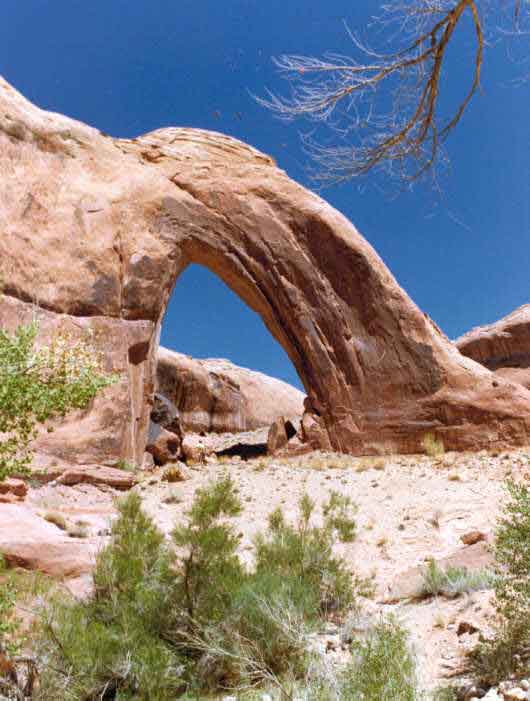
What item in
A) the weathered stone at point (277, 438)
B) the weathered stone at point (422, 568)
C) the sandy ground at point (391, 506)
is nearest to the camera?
the sandy ground at point (391, 506)

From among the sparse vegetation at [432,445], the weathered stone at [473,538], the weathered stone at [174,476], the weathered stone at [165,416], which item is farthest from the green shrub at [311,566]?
the weathered stone at [165,416]

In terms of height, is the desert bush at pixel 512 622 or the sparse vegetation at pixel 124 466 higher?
the sparse vegetation at pixel 124 466

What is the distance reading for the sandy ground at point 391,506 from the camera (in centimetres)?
424

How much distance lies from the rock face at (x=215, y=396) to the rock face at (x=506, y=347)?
1004cm

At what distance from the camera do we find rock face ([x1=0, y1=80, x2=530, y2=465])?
40.7 ft

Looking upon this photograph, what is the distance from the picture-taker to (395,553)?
655 centimetres

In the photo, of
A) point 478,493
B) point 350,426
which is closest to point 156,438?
point 350,426

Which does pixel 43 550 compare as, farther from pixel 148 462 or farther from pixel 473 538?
pixel 148 462

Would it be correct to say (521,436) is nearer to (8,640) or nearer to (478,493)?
(478,493)

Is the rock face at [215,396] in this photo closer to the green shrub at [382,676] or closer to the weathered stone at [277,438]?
the weathered stone at [277,438]

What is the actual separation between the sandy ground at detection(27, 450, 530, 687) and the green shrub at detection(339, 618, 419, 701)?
1.83ft

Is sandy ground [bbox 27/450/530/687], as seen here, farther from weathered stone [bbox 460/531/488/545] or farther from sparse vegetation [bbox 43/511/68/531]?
sparse vegetation [bbox 43/511/68/531]

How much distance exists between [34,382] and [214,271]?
1280 centimetres

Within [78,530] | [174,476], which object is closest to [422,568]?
[78,530]
